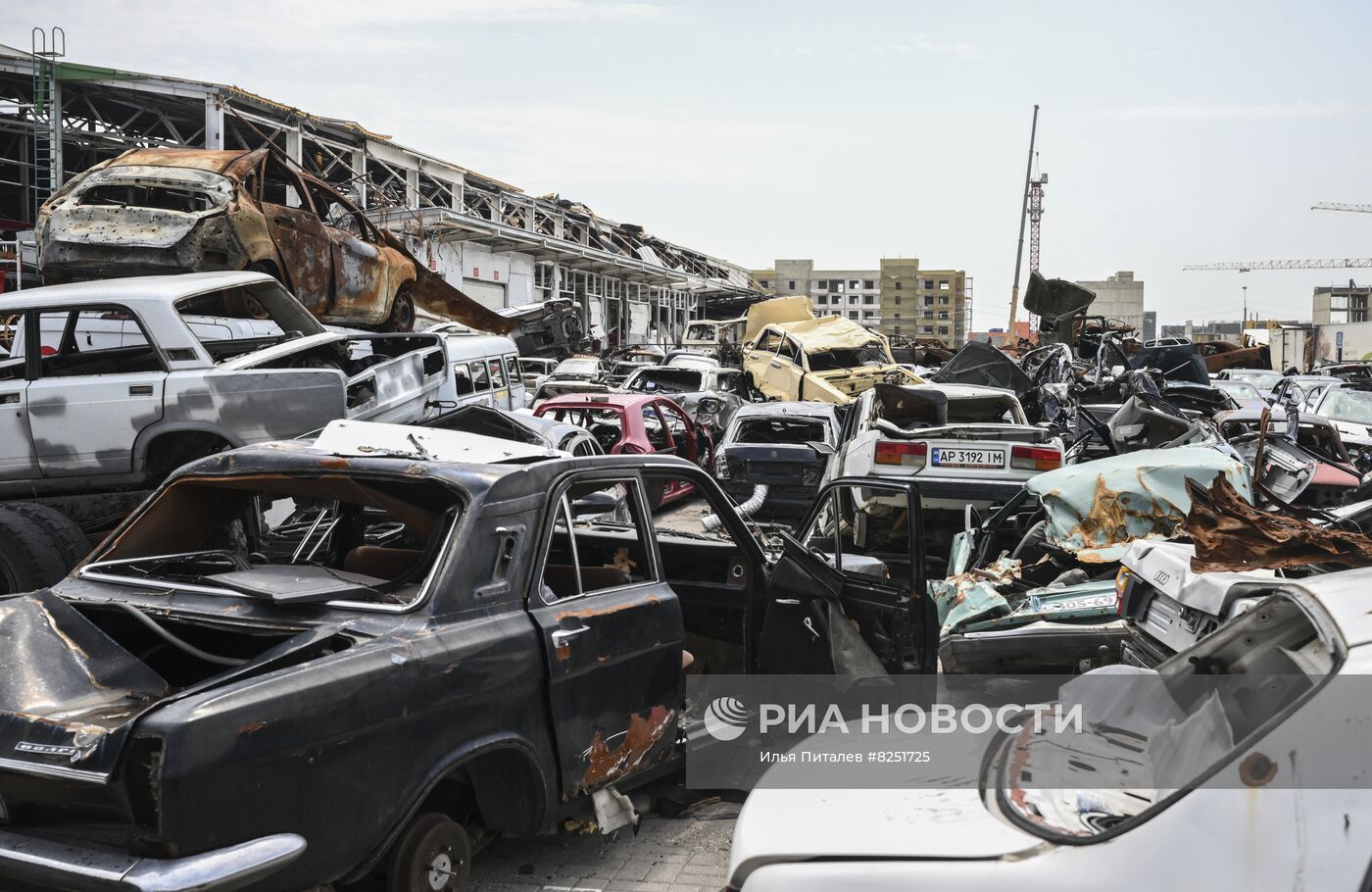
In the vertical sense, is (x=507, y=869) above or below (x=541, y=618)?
below

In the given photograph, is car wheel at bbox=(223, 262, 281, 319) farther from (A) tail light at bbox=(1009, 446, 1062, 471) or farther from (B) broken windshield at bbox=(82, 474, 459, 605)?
(A) tail light at bbox=(1009, 446, 1062, 471)

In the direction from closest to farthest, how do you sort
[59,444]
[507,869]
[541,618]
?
1. [541,618]
2. [507,869]
3. [59,444]

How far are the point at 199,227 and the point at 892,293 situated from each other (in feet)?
336

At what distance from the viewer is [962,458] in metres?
8.43

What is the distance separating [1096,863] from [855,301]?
134 meters

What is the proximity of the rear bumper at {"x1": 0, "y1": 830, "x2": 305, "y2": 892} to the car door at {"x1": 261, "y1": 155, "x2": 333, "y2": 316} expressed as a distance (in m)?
8.48

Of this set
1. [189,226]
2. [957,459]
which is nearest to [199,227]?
[189,226]

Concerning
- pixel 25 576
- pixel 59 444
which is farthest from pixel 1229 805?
pixel 59 444

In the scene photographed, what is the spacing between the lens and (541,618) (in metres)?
3.58

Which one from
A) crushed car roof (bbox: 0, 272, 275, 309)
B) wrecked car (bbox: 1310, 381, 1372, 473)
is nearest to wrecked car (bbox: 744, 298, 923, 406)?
wrecked car (bbox: 1310, 381, 1372, 473)

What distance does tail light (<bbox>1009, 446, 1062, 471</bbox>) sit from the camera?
833cm

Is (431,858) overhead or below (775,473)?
below

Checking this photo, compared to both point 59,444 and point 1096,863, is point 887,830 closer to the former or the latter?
point 1096,863

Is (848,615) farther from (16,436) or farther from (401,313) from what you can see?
(401,313)
